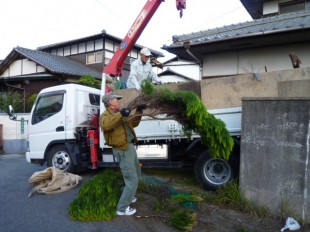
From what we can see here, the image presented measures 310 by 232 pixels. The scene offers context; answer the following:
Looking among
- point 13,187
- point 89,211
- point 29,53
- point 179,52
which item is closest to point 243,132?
point 89,211

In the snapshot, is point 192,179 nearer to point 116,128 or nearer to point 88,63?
point 116,128

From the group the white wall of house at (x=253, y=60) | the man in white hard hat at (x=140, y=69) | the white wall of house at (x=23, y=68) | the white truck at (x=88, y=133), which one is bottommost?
the white truck at (x=88, y=133)

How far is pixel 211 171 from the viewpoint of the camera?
5.17m

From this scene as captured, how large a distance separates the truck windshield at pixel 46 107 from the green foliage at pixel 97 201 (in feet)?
9.71

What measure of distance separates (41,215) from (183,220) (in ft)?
7.55

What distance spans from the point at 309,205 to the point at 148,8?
16.9 ft

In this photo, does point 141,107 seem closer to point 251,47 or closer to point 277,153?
point 277,153

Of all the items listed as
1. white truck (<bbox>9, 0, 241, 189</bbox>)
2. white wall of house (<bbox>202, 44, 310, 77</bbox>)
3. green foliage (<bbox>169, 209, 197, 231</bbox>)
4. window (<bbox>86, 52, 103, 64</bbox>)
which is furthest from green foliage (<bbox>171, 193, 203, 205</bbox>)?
window (<bbox>86, 52, 103, 64</bbox>)

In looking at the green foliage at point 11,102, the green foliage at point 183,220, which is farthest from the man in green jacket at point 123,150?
the green foliage at point 11,102

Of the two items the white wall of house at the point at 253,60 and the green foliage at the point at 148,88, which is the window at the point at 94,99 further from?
the green foliage at the point at 148,88

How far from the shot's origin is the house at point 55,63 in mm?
17141

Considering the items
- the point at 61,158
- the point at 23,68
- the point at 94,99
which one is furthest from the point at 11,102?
the point at 61,158

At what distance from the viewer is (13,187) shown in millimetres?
6090

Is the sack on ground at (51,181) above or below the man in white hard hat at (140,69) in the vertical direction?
below
